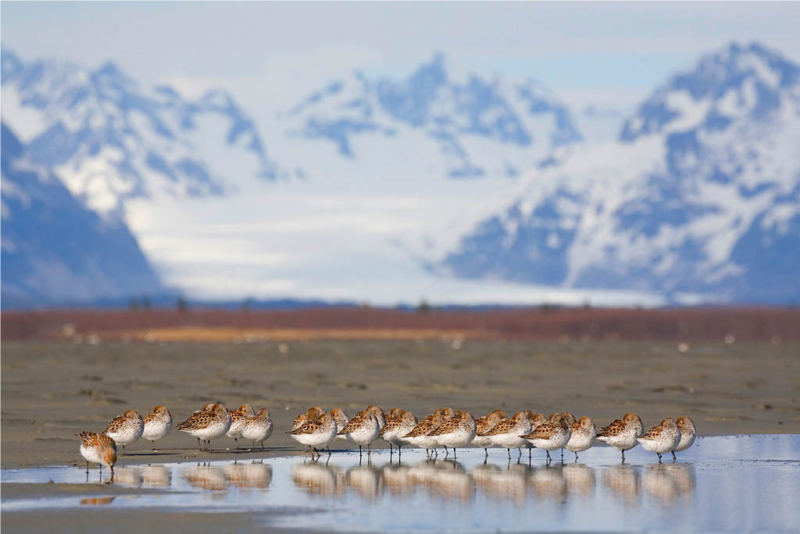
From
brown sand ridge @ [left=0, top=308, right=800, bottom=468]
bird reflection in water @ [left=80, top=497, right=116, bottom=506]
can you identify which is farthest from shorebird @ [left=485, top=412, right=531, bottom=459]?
bird reflection in water @ [left=80, top=497, right=116, bottom=506]

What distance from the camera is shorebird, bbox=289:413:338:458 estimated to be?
2120 cm

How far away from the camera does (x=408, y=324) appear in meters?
89.3

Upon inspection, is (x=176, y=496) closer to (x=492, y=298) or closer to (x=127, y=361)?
(x=127, y=361)

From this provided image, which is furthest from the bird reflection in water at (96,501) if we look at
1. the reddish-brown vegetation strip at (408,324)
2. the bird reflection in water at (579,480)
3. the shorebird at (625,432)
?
the reddish-brown vegetation strip at (408,324)

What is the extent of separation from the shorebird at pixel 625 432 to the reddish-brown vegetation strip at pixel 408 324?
58515 millimetres

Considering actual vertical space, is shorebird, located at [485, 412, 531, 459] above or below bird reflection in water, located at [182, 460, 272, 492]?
above

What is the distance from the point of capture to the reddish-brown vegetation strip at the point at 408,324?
81938mm

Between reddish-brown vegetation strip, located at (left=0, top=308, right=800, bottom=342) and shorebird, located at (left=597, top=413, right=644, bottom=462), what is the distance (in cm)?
5851

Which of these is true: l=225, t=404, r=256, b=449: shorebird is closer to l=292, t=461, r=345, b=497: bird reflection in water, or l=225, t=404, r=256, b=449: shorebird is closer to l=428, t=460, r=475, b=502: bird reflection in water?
l=292, t=461, r=345, b=497: bird reflection in water

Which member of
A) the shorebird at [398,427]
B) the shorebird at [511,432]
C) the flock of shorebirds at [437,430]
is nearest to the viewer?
the flock of shorebirds at [437,430]

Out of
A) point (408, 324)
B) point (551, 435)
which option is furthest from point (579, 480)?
point (408, 324)

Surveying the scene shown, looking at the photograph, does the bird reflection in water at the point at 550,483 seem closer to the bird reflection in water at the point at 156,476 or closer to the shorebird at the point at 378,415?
the shorebird at the point at 378,415

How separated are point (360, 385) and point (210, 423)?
49.0ft

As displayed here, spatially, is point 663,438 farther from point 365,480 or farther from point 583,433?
point 365,480
